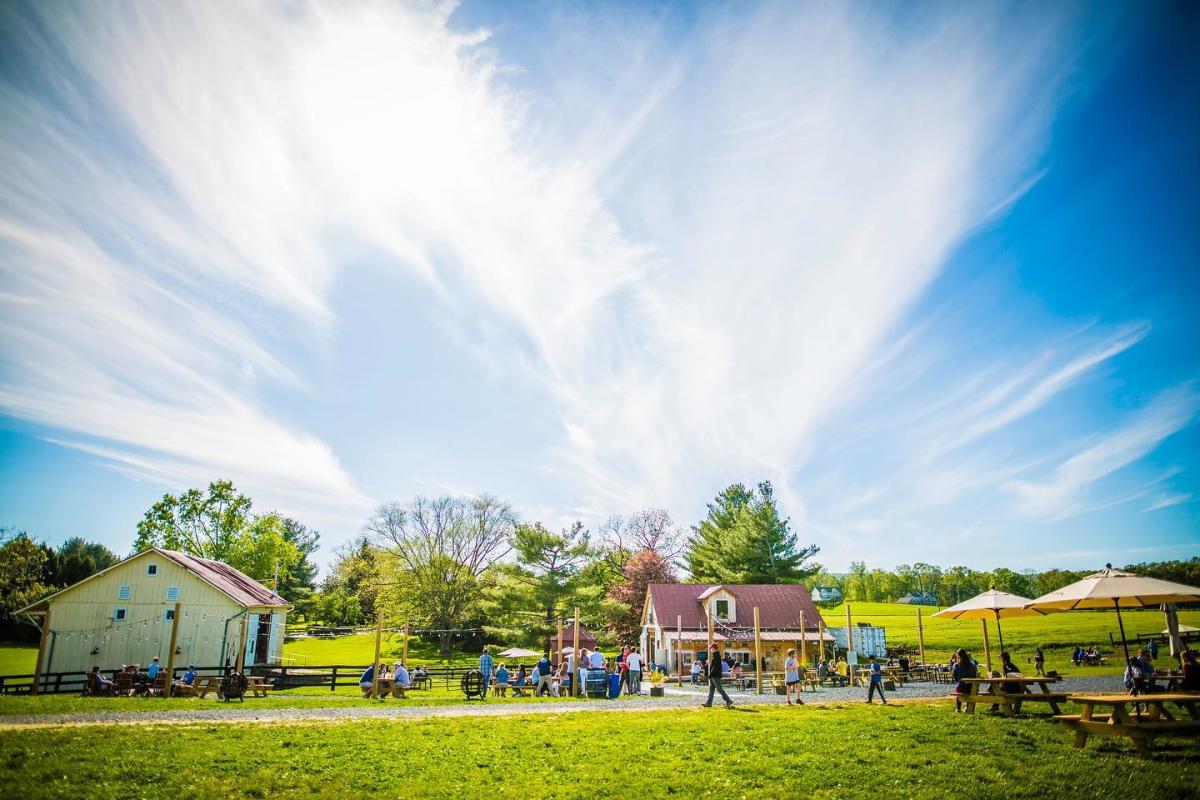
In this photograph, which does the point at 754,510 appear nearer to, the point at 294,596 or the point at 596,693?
the point at 596,693

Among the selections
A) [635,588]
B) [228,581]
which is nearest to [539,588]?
[635,588]

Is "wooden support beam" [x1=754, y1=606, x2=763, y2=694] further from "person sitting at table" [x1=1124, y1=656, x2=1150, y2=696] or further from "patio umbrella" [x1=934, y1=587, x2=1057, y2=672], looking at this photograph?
"person sitting at table" [x1=1124, y1=656, x2=1150, y2=696]

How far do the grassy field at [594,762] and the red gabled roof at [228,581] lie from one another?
2318 cm

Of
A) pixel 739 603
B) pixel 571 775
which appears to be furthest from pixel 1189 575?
pixel 571 775

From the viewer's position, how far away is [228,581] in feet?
119

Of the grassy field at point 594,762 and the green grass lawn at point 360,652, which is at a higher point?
the grassy field at point 594,762

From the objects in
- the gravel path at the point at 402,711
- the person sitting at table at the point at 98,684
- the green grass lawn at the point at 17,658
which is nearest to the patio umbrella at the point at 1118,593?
the gravel path at the point at 402,711

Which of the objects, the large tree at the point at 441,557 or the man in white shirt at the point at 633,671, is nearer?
the man in white shirt at the point at 633,671

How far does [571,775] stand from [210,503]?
51227mm

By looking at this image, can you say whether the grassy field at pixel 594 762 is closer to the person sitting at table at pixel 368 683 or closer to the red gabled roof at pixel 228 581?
the person sitting at table at pixel 368 683

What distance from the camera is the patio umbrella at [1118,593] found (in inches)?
545

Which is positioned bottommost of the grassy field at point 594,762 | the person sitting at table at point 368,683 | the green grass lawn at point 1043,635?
the green grass lawn at point 1043,635

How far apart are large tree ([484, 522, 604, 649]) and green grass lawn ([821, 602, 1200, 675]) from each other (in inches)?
994

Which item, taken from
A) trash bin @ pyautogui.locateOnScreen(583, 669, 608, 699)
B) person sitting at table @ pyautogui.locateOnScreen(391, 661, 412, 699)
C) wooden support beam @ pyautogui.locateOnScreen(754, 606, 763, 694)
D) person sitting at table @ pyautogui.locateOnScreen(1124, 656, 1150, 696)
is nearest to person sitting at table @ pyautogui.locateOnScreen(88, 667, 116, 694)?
person sitting at table @ pyautogui.locateOnScreen(391, 661, 412, 699)
